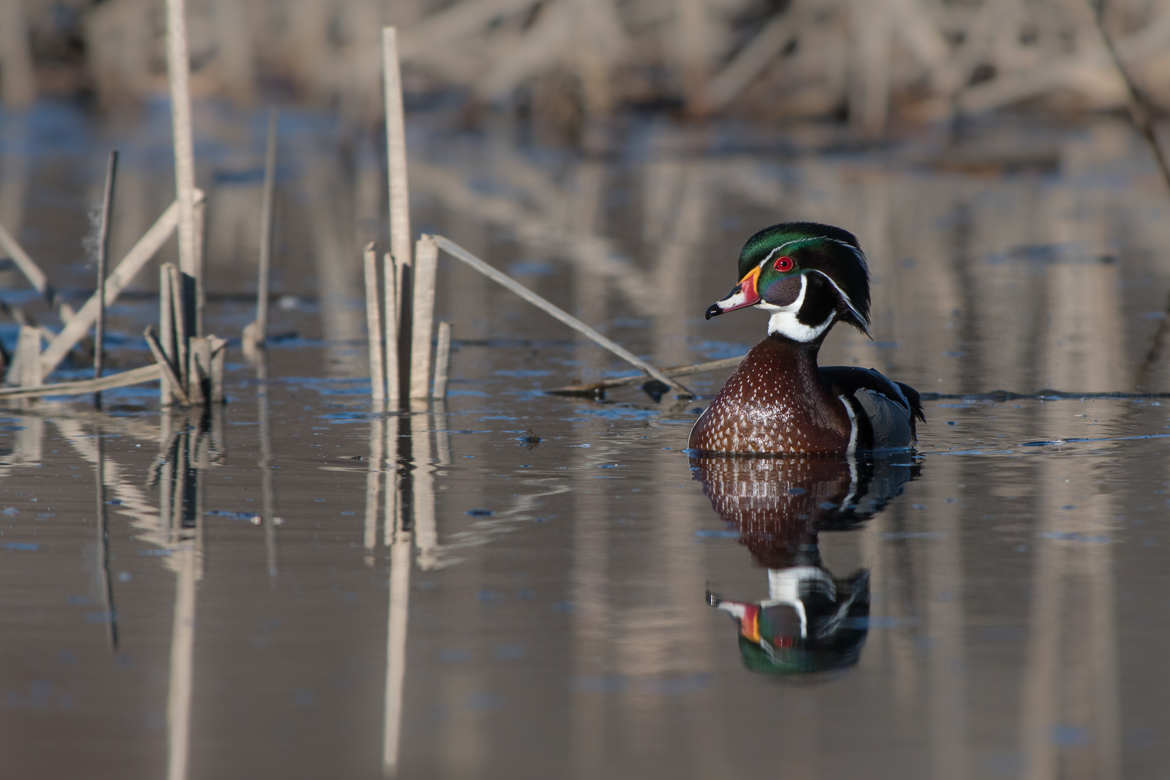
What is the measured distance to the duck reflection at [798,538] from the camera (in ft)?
17.2

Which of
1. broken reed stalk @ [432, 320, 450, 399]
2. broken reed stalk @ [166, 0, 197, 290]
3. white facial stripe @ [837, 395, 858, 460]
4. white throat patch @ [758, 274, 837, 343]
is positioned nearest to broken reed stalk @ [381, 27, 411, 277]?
broken reed stalk @ [432, 320, 450, 399]

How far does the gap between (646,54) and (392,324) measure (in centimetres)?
2251

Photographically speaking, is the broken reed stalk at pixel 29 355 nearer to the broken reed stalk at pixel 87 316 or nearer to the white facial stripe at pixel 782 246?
the broken reed stalk at pixel 87 316

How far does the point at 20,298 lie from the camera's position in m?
12.8

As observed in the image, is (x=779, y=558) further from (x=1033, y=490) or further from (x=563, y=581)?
(x=1033, y=490)

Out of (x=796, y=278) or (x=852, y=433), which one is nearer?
(x=852, y=433)

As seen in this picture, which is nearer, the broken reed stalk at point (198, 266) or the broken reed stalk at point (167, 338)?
the broken reed stalk at point (167, 338)

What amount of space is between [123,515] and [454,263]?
8.49m

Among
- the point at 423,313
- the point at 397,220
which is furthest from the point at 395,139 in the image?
the point at 423,313

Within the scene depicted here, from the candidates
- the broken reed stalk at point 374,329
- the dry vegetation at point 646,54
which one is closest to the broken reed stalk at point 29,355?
the broken reed stalk at point 374,329

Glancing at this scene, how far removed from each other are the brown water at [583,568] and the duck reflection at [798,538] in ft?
0.05

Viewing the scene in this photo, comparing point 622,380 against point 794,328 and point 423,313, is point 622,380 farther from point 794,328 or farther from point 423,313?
point 794,328

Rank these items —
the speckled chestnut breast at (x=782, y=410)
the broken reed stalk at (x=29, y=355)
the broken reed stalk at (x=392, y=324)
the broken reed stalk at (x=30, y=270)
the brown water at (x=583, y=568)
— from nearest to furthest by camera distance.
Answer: the brown water at (x=583, y=568), the speckled chestnut breast at (x=782, y=410), the broken reed stalk at (x=392, y=324), the broken reed stalk at (x=29, y=355), the broken reed stalk at (x=30, y=270)

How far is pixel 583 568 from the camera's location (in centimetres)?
605
